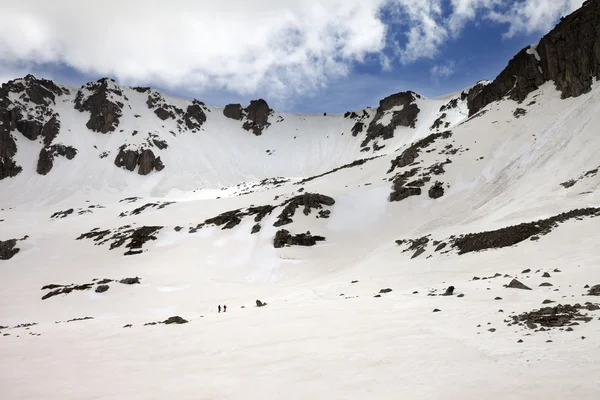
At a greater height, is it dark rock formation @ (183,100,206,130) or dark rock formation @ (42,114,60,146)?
dark rock formation @ (183,100,206,130)

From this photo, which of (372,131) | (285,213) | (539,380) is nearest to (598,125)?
(285,213)

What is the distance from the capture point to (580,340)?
6480 mm

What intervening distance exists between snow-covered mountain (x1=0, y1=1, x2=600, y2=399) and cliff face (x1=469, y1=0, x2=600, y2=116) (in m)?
0.37

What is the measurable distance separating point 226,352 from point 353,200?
162 ft

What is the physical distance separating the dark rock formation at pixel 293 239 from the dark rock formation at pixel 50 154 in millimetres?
125512

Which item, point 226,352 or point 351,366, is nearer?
point 351,366

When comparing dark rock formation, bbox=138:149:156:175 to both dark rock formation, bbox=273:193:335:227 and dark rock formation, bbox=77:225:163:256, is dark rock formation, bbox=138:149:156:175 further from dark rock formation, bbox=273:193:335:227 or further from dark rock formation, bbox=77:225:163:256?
dark rock formation, bbox=273:193:335:227

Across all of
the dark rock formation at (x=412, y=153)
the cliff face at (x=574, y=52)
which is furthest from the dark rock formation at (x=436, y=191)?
the cliff face at (x=574, y=52)

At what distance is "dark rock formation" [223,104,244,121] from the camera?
611ft

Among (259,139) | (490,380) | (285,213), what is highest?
(259,139)

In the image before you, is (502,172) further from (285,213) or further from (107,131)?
(107,131)

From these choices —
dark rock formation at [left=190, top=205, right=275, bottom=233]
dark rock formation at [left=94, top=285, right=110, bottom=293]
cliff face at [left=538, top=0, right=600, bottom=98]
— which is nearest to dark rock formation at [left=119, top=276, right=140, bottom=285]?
dark rock formation at [left=94, top=285, right=110, bottom=293]

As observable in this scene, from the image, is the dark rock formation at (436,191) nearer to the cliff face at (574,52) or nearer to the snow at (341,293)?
the snow at (341,293)

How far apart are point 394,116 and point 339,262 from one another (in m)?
116
